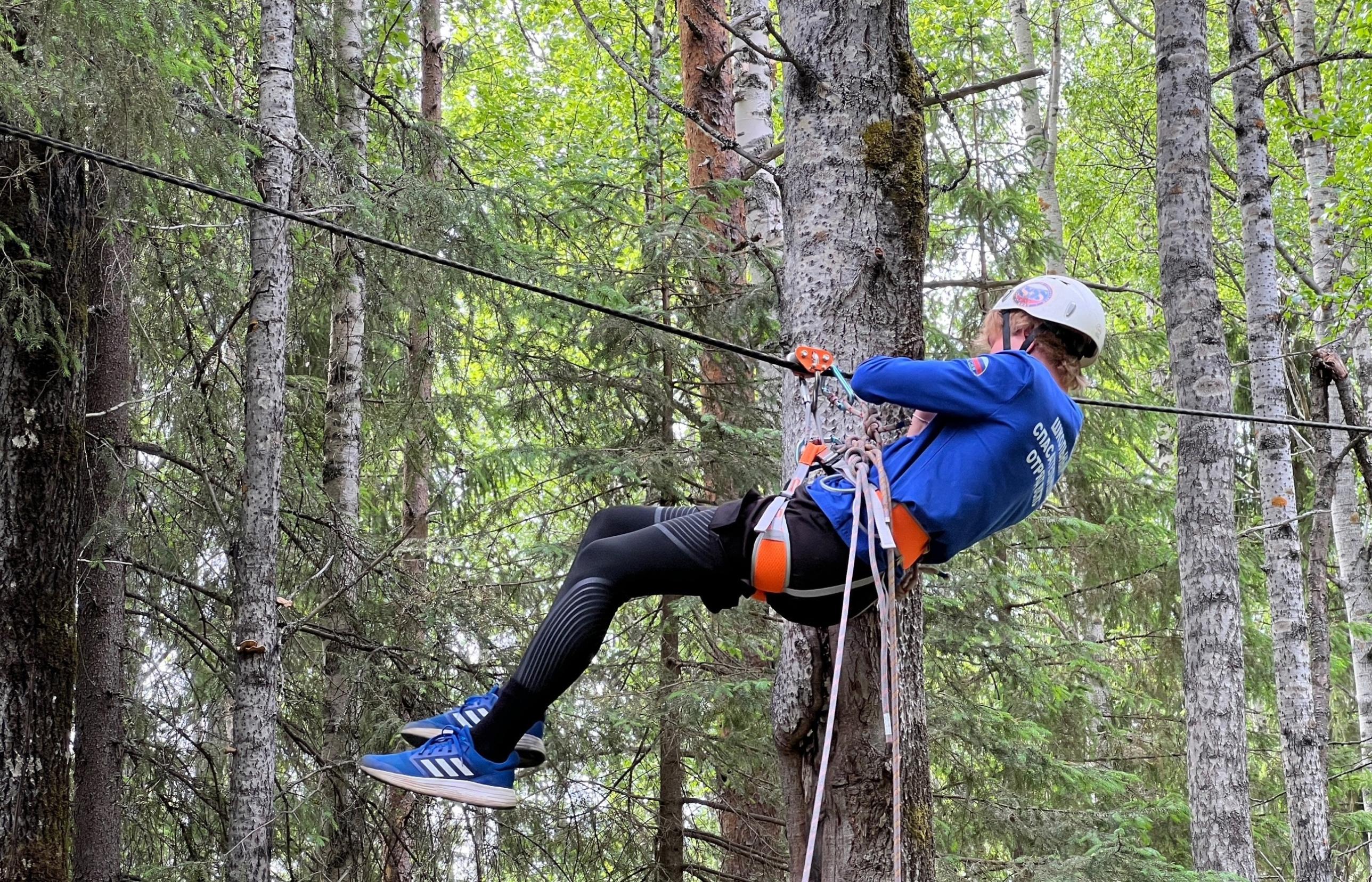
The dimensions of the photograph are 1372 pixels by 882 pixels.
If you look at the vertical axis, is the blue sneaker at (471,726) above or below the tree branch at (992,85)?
below

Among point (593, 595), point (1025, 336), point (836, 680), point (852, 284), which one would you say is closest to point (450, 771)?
point (593, 595)

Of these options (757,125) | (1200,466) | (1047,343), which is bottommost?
(1047,343)

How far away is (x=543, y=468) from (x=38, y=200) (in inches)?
108

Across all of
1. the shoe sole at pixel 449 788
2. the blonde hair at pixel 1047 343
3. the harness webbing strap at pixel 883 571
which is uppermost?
the blonde hair at pixel 1047 343

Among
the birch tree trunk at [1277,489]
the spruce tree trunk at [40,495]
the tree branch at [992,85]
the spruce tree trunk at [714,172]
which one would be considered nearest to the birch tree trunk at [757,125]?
the spruce tree trunk at [714,172]

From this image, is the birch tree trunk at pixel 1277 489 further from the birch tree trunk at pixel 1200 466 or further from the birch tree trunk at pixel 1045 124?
the birch tree trunk at pixel 1045 124

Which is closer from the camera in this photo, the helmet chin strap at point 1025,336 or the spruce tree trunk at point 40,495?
the helmet chin strap at point 1025,336

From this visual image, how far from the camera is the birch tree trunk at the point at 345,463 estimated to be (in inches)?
235

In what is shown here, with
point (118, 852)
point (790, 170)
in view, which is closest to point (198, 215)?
point (118, 852)

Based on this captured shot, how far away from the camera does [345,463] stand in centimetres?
777

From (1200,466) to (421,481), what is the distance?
5.50 meters

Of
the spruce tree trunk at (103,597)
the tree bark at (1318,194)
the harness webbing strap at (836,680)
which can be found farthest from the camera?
the tree bark at (1318,194)

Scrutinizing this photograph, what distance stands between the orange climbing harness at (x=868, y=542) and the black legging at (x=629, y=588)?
1.9 inches

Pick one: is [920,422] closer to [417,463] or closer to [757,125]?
[757,125]
